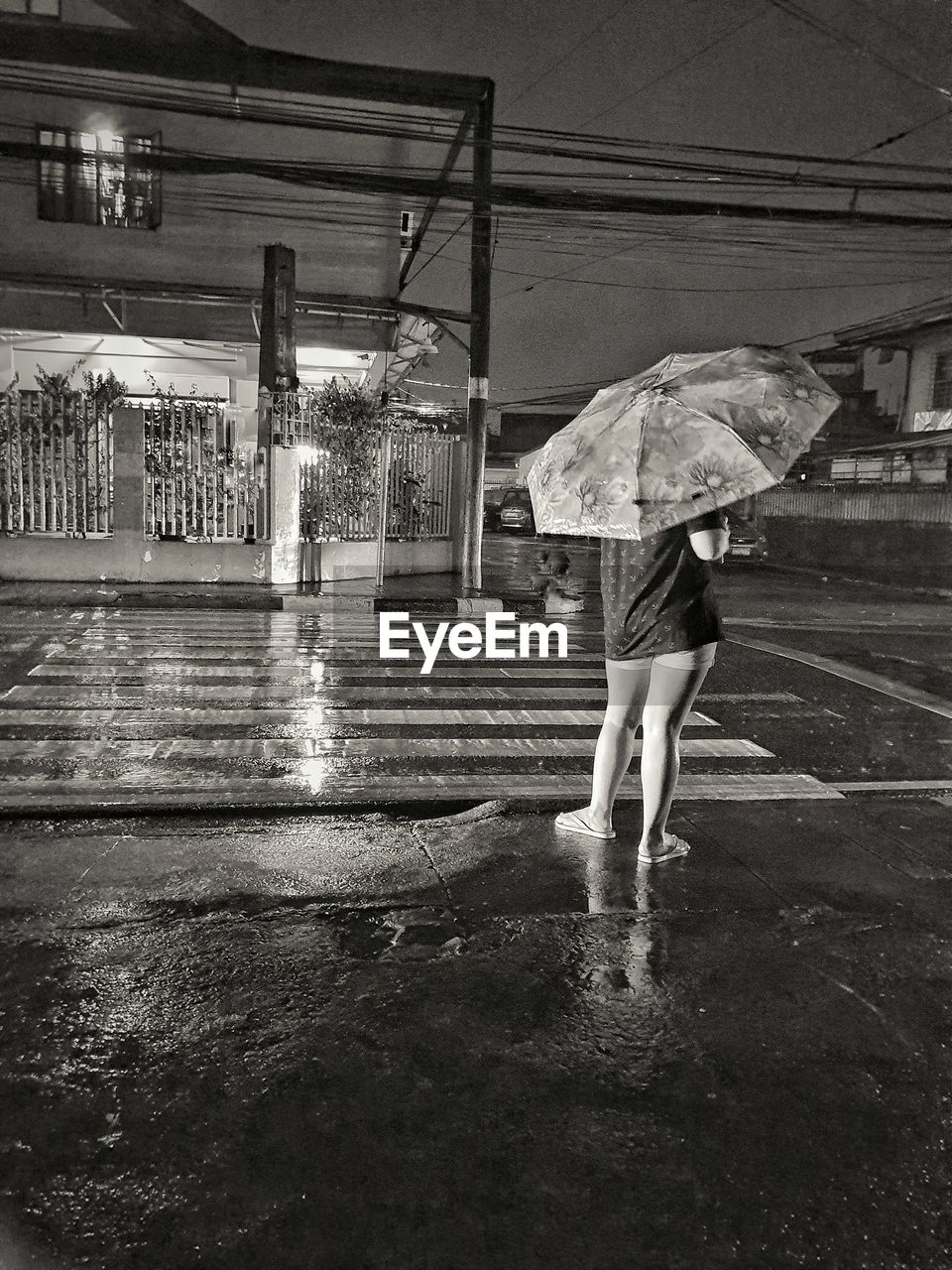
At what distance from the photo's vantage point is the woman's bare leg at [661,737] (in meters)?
4.18

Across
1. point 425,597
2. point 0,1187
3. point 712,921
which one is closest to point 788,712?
point 712,921

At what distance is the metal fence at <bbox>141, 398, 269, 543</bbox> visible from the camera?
15.2m

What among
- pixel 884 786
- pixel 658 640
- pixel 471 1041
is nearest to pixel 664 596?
pixel 658 640

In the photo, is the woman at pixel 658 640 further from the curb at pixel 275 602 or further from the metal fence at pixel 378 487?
the metal fence at pixel 378 487

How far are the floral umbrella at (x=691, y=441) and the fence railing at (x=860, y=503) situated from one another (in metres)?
22.3

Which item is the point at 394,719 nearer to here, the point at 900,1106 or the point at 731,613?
the point at 900,1106

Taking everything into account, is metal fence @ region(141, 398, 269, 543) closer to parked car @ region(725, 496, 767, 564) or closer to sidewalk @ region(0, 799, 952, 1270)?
sidewalk @ region(0, 799, 952, 1270)

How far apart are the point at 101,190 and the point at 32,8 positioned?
3130mm

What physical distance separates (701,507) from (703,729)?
11.4ft

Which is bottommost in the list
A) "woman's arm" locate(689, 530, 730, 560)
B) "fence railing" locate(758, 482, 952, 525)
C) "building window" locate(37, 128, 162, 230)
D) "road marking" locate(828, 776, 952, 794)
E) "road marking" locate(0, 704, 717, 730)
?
"road marking" locate(828, 776, 952, 794)

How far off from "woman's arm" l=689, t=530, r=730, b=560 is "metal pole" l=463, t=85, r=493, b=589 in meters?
10.5

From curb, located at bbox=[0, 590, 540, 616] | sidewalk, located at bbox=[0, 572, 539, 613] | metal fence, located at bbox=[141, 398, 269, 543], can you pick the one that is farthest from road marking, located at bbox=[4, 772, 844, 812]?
metal fence, located at bbox=[141, 398, 269, 543]

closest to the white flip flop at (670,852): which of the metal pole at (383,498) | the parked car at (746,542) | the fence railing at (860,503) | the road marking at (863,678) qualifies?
the road marking at (863,678)

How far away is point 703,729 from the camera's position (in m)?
7.00
